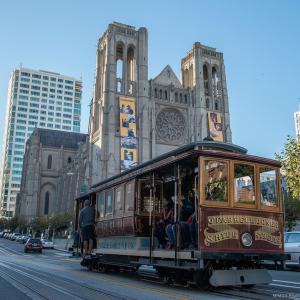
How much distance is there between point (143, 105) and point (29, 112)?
91.1 meters

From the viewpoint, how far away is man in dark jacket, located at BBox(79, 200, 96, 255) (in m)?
Result: 14.5

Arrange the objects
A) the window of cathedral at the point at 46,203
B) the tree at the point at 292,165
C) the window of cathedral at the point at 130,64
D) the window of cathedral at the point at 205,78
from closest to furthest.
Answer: the tree at the point at 292,165 < the window of cathedral at the point at 130,64 < the window of cathedral at the point at 205,78 < the window of cathedral at the point at 46,203

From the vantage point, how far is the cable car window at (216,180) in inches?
359

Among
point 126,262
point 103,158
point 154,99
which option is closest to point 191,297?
point 126,262

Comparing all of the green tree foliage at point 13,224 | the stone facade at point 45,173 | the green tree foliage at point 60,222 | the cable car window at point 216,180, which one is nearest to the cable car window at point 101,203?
the cable car window at point 216,180

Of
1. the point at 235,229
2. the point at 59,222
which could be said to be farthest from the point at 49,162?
the point at 235,229

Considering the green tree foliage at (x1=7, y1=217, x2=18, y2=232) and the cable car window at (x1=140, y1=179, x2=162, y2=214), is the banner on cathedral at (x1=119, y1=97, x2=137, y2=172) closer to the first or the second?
the green tree foliage at (x1=7, y1=217, x2=18, y2=232)

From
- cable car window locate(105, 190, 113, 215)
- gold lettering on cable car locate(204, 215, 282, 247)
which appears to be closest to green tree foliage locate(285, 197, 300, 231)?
cable car window locate(105, 190, 113, 215)

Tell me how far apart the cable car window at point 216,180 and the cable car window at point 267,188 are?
3.28 ft

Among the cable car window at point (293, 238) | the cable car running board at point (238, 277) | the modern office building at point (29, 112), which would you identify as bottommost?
the cable car running board at point (238, 277)

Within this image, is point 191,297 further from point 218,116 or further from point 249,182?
point 218,116

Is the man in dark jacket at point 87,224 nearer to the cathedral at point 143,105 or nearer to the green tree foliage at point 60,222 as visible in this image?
the cathedral at point 143,105

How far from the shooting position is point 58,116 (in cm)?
15250

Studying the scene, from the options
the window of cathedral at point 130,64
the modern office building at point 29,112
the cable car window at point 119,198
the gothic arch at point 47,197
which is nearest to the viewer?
the cable car window at point 119,198
